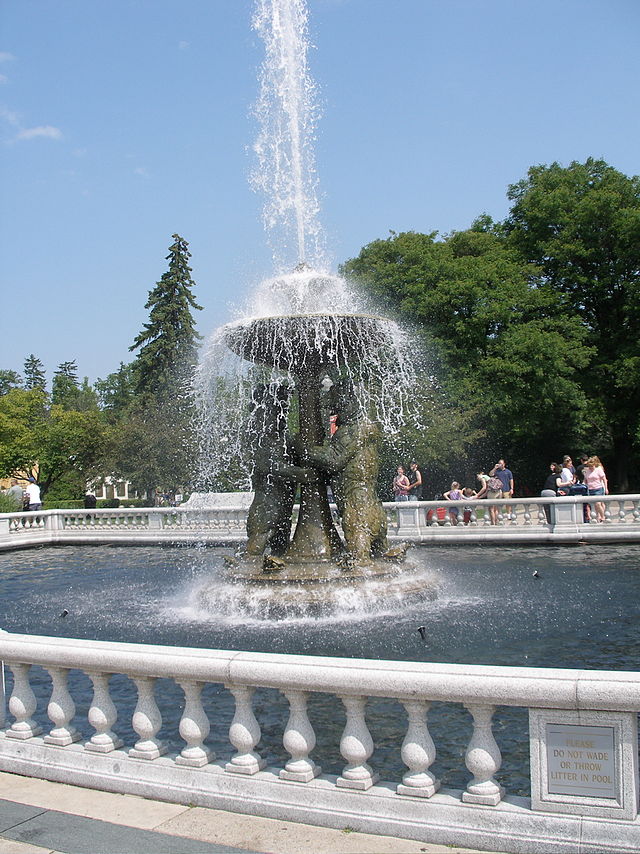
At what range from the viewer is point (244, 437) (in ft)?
44.2

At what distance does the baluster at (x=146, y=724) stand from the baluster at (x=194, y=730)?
220mm

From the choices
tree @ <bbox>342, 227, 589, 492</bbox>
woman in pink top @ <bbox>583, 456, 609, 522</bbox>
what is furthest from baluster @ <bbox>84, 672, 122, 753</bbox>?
tree @ <bbox>342, 227, 589, 492</bbox>

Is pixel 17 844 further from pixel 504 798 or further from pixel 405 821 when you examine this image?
pixel 504 798

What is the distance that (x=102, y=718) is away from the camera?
5.27m

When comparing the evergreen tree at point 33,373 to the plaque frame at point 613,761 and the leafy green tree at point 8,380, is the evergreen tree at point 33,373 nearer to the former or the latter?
the leafy green tree at point 8,380

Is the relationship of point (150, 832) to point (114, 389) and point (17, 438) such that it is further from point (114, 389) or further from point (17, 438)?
point (114, 389)

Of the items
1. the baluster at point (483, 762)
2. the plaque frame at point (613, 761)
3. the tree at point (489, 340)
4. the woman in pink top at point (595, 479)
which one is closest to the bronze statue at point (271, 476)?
the baluster at point (483, 762)

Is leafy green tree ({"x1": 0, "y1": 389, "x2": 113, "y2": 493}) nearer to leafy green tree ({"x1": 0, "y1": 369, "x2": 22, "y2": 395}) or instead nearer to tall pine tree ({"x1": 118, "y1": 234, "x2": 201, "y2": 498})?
tall pine tree ({"x1": 118, "y1": 234, "x2": 201, "y2": 498})

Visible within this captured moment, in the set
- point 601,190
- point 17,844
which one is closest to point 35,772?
point 17,844

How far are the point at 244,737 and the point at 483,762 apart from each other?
135 centimetres

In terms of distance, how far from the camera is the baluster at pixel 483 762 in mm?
4207

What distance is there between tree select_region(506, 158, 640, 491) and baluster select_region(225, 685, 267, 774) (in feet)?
105

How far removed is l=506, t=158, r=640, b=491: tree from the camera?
3569cm

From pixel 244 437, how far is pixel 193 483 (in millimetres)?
30164
